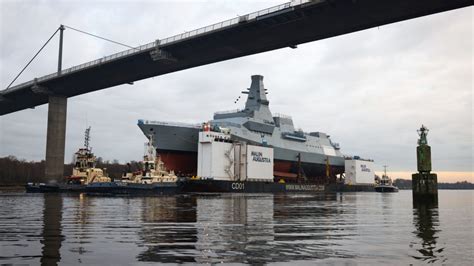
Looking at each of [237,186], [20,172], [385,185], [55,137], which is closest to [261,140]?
[237,186]

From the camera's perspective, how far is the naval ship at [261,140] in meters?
71.3

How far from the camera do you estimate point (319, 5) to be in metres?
46.0

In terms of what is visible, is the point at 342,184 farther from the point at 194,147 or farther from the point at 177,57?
the point at 177,57

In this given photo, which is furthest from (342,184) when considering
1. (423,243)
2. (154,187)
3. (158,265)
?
(158,265)

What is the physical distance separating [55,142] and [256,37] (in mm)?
42918

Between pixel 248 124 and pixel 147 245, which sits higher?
pixel 248 124

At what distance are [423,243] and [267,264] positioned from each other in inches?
262

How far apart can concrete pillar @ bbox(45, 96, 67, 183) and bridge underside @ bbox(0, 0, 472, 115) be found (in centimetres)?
368

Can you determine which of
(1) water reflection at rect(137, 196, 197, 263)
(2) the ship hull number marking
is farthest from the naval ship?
(1) water reflection at rect(137, 196, 197, 263)

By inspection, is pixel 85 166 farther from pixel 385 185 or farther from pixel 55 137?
pixel 385 185

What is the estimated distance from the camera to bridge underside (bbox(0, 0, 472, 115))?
45.7 m

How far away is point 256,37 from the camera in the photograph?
183ft

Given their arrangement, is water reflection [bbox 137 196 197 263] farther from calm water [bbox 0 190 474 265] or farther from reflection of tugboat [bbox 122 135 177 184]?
reflection of tugboat [bbox 122 135 177 184]

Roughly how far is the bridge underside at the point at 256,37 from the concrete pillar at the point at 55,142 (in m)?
3.68
